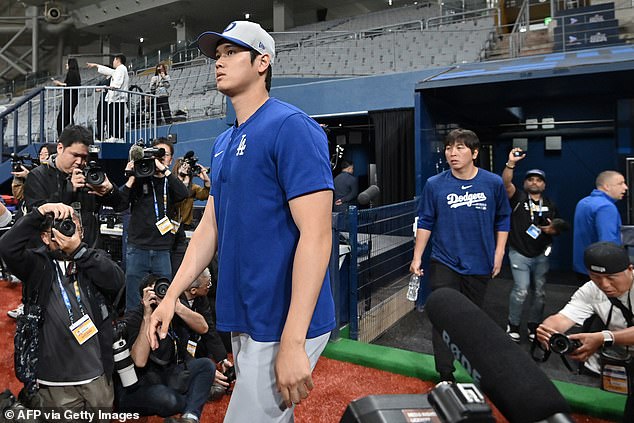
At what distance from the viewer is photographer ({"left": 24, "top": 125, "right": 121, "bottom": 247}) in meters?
3.06

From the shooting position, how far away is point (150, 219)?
11.9 ft

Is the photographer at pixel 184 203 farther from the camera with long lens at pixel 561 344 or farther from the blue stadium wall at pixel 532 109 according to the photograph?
the camera with long lens at pixel 561 344

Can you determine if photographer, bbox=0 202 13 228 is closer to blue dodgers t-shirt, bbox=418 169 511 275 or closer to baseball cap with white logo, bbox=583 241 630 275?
blue dodgers t-shirt, bbox=418 169 511 275

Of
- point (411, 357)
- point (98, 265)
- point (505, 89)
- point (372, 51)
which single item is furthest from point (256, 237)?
point (372, 51)

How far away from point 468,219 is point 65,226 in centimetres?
208

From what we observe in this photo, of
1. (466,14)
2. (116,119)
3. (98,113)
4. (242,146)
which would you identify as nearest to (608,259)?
(242,146)

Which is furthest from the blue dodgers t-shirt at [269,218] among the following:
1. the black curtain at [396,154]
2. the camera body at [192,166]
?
the black curtain at [396,154]

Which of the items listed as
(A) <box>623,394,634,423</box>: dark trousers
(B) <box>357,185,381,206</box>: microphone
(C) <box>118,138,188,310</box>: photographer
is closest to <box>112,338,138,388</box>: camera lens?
(C) <box>118,138,188,310</box>: photographer

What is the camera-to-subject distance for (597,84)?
17.5 ft

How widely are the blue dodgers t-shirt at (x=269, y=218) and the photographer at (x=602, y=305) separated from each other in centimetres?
143

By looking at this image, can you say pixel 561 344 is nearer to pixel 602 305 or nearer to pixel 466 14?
pixel 602 305

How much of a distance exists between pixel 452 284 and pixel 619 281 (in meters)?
0.81

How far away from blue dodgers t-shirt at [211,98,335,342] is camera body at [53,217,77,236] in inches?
42.2

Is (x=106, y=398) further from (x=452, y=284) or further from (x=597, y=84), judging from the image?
(x=597, y=84)
